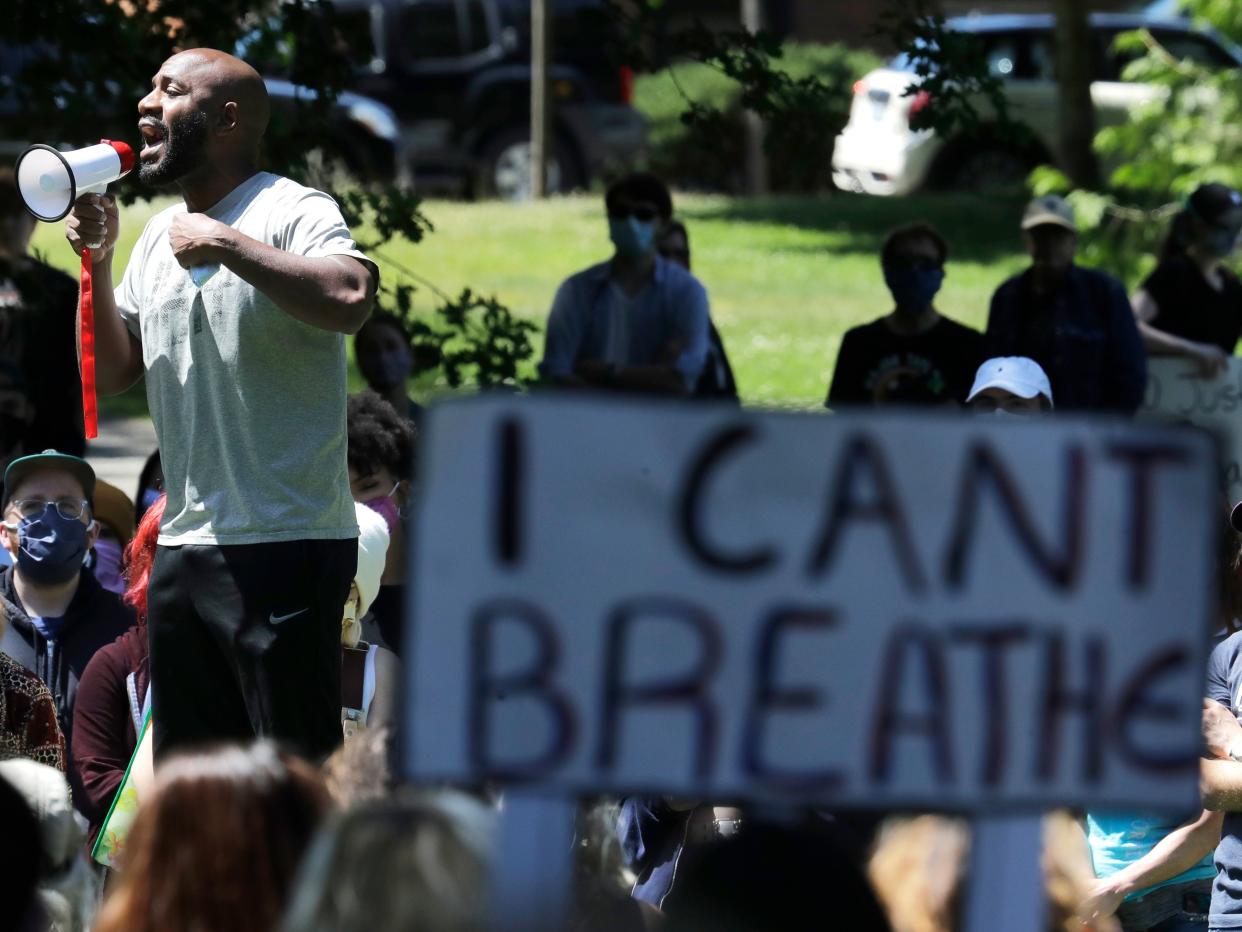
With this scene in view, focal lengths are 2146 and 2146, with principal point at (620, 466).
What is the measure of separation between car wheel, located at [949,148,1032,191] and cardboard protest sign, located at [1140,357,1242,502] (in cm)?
1165

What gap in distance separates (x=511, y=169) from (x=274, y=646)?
627 inches

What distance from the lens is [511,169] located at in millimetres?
19797

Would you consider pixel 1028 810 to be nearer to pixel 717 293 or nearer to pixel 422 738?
pixel 422 738

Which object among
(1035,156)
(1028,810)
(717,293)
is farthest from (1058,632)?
(1035,156)

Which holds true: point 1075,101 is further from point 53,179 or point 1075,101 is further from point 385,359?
point 53,179

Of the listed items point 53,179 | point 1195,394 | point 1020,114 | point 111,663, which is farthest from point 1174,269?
point 1020,114

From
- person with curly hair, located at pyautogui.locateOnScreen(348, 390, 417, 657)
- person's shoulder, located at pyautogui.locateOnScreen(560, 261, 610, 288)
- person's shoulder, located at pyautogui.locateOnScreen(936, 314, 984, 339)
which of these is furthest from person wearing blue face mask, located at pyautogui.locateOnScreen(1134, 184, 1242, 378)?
person with curly hair, located at pyautogui.locateOnScreen(348, 390, 417, 657)

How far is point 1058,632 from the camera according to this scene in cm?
273

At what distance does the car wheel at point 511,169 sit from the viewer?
1969 cm

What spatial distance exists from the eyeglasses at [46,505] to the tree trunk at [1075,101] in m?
12.1

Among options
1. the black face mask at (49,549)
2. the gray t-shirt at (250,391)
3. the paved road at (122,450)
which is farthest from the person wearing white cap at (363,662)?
the paved road at (122,450)

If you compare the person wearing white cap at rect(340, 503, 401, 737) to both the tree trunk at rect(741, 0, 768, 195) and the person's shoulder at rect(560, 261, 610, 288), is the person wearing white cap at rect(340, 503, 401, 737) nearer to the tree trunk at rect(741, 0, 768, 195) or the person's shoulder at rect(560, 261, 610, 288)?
the person's shoulder at rect(560, 261, 610, 288)

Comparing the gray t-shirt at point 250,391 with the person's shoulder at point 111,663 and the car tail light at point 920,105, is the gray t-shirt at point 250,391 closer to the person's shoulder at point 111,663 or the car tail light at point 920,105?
the person's shoulder at point 111,663

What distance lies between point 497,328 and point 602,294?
1.35 feet
